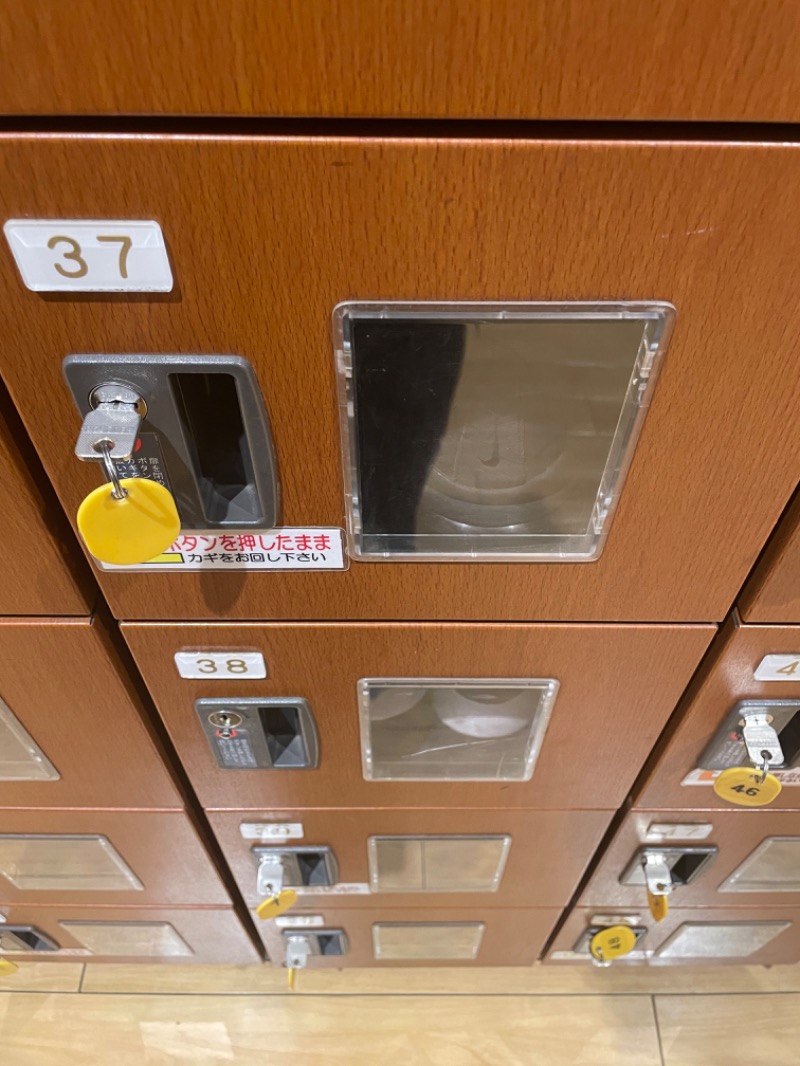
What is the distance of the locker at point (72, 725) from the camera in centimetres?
58

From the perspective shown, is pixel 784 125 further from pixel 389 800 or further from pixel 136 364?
pixel 389 800

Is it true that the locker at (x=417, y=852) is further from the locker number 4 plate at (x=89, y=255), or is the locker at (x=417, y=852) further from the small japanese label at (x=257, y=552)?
the locker number 4 plate at (x=89, y=255)

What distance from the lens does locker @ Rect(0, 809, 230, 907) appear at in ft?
2.72

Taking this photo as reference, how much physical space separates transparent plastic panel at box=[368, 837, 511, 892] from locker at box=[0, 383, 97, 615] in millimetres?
464

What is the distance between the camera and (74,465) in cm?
46

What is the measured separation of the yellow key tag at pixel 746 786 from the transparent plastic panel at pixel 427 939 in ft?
1.67

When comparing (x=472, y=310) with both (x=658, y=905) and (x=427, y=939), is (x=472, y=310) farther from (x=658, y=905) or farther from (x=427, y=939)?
(x=427, y=939)

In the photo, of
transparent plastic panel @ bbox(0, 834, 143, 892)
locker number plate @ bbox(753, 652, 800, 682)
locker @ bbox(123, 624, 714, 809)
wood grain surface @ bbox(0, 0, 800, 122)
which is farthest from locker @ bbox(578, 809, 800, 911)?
wood grain surface @ bbox(0, 0, 800, 122)

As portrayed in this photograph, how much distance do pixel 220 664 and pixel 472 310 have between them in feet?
1.13

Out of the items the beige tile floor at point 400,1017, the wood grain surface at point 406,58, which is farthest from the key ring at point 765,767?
the beige tile floor at point 400,1017

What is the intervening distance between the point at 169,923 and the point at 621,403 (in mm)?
971

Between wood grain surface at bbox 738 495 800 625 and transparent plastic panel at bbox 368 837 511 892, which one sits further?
transparent plastic panel at bbox 368 837 511 892

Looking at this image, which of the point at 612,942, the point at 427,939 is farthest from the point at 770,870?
the point at 427,939

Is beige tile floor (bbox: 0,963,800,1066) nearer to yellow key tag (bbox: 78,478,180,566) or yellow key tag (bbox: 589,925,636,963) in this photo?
yellow key tag (bbox: 589,925,636,963)
